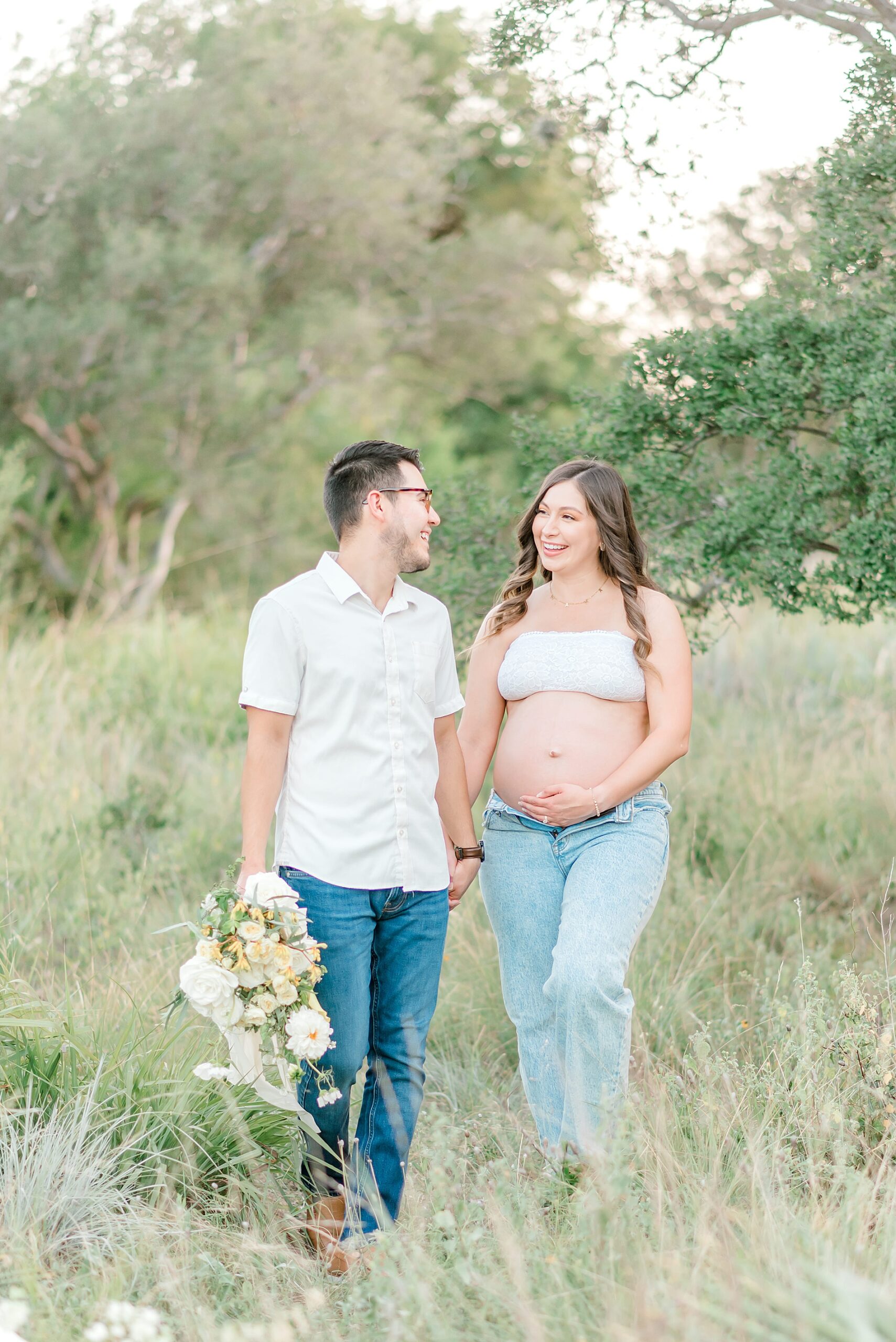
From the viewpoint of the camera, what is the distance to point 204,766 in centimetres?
753

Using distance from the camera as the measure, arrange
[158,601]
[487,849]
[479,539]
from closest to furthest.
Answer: [487,849] < [479,539] < [158,601]

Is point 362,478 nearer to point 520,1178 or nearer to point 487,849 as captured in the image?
point 487,849

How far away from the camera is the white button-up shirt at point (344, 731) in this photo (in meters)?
3.09

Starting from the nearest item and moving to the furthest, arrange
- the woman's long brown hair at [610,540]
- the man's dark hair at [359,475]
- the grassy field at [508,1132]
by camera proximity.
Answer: the grassy field at [508,1132]
the man's dark hair at [359,475]
the woman's long brown hair at [610,540]

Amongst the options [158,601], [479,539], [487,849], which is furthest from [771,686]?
[158,601]

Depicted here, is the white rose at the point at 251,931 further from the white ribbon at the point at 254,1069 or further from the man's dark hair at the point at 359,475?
the man's dark hair at the point at 359,475

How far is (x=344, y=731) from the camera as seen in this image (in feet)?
10.2

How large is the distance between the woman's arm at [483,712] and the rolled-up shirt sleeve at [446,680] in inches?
14.1

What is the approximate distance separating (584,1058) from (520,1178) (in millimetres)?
356

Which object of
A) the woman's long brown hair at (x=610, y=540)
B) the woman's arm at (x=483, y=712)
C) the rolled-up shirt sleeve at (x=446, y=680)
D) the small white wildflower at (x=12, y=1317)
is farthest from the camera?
the woman's arm at (x=483, y=712)

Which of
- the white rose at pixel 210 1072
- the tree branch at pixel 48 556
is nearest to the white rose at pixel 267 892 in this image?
the white rose at pixel 210 1072

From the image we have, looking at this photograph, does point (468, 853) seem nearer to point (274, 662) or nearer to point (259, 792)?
point (259, 792)

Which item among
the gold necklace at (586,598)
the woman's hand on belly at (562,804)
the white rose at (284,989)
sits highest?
the gold necklace at (586,598)

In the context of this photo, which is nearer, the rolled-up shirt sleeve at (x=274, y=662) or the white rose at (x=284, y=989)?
the white rose at (x=284, y=989)
